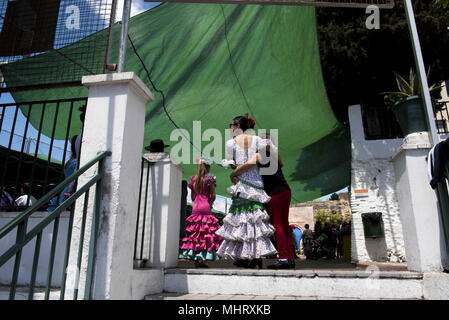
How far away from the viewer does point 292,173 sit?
22.8 feet

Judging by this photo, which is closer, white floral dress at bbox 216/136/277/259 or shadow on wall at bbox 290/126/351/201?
white floral dress at bbox 216/136/277/259

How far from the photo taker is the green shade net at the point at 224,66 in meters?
5.05

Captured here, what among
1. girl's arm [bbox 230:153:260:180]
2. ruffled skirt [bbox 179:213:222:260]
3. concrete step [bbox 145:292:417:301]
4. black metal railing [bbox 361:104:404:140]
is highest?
black metal railing [bbox 361:104:404:140]

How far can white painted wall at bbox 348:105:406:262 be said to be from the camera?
5.93 m

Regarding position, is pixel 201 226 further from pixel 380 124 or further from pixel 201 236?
pixel 380 124

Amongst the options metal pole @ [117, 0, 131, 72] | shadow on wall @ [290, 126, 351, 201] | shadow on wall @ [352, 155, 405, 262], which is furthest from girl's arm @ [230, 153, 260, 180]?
shadow on wall @ [352, 155, 405, 262]

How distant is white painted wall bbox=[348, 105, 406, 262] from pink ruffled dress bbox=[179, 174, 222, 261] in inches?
141

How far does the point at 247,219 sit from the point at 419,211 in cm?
166

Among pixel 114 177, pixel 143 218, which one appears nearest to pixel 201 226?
pixel 143 218

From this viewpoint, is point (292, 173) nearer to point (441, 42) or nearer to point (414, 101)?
point (414, 101)

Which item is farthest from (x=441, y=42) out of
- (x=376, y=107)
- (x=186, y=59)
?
(x=186, y=59)

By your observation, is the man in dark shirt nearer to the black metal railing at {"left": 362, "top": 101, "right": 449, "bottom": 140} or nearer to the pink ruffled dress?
the pink ruffled dress

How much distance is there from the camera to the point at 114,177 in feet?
7.48
